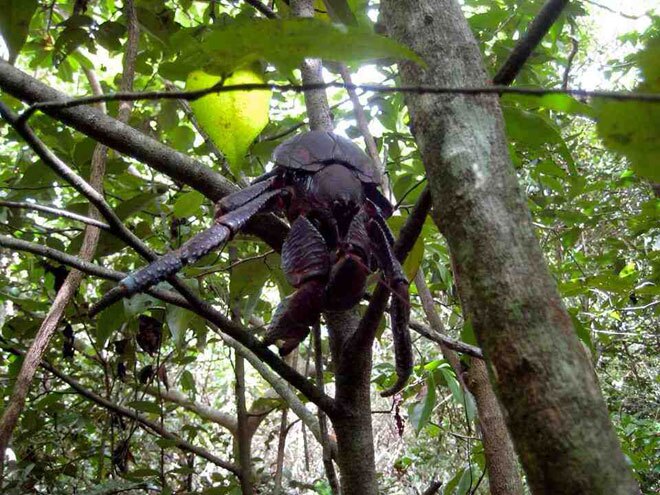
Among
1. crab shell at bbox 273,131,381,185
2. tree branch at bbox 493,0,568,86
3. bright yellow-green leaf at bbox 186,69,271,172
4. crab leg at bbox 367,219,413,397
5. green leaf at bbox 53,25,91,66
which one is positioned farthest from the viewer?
green leaf at bbox 53,25,91,66

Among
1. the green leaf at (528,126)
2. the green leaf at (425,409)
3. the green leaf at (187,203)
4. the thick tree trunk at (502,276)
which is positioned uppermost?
the green leaf at (187,203)

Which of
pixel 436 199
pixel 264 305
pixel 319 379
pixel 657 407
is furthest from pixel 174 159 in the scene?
pixel 657 407

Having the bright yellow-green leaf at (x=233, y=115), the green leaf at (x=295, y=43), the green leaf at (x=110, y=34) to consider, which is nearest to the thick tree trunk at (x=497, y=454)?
the bright yellow-green leaf at (x=233, y=115)

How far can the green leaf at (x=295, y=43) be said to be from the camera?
0.56 meters

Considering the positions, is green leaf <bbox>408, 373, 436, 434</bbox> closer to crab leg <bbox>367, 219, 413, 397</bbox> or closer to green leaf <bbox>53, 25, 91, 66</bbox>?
crab leg <bbox>367, 219, 413, 397</bbox>

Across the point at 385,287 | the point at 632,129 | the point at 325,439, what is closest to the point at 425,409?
A: the point at 325,439

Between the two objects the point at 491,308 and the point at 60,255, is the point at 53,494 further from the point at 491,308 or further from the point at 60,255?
the point at 491,308

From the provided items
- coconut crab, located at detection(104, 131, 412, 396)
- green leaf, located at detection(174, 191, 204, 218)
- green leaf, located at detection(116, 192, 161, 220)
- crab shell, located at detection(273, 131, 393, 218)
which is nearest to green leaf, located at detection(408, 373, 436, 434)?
coconut crab, located at detection(104, 131, 412, 396)

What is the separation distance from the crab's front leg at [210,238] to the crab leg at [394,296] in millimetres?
217

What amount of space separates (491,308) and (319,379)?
899 mm

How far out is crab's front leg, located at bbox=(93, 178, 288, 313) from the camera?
93 centimetres

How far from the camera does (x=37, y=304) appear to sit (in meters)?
2.41

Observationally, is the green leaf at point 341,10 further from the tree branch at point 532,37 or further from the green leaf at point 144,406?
the green leaf at point 144,406

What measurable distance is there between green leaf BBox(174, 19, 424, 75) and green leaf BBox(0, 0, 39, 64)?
1.82 ft
